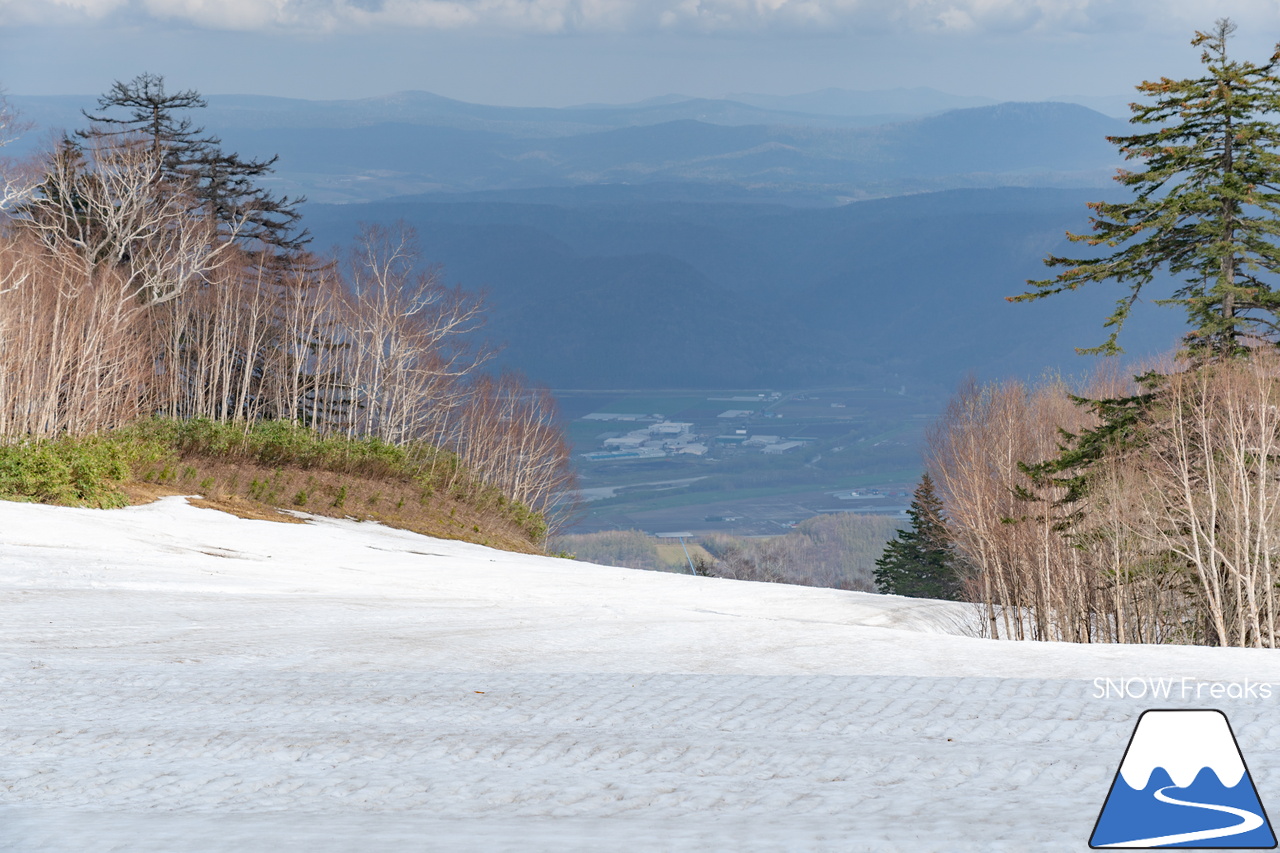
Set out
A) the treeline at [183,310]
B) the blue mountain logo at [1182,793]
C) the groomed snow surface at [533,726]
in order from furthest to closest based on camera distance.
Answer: the treeline at [183,310] < the groomed snow surface at [533,726] < the blue mountain logo at [1182,793]

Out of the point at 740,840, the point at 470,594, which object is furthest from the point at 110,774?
the point at 470,594

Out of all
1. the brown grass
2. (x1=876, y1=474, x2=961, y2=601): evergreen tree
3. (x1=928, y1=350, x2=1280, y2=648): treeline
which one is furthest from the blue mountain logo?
(x1=876, y1=474, x2=961, y2=601): evergreen tree

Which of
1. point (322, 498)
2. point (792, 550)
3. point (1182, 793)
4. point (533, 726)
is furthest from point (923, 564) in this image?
point (792, 550)

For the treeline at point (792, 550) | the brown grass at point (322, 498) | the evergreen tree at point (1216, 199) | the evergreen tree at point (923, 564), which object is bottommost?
the treeline at point (792, 550)

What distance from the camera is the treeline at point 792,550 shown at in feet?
300

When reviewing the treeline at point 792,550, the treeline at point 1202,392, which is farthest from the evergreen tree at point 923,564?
A: the treeline at point 792,550

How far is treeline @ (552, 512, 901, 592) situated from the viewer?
91375 mm

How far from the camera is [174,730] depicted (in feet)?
17.4

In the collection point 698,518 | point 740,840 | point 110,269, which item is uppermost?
point 110,269

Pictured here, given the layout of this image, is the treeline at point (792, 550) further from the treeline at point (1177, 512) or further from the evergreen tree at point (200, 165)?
the treeline at point (1177, 512)

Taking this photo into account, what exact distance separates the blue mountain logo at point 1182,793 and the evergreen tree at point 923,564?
42.8 meters

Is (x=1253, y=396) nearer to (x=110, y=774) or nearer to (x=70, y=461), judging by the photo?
(x=110, y=774)

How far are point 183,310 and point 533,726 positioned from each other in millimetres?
35667

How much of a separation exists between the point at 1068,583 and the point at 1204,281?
7.51m
